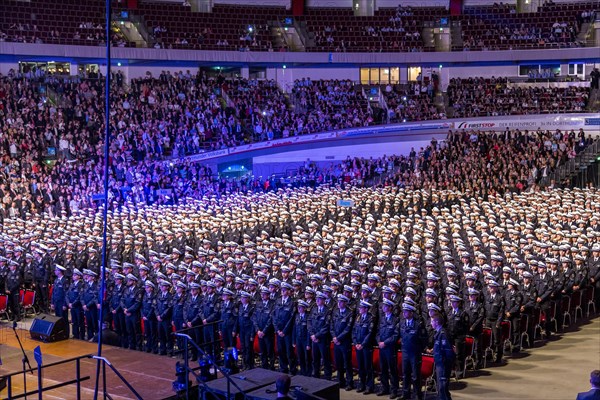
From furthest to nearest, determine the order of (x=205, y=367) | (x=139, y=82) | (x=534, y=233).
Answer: (x=139, y=82)
(x=534, y=233)
(x=205, y=367)

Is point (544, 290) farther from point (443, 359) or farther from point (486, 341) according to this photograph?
point (443, 359)

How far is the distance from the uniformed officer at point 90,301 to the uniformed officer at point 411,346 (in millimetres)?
7432

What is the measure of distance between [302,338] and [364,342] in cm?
142

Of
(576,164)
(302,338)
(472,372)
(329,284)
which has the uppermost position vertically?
(576,164)

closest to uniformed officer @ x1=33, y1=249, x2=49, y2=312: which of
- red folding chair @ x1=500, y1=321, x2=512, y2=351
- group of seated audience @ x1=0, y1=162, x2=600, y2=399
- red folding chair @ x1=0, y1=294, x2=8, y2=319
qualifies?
group of seated audience @ x1=0, y1=162, x2=600, y2=399

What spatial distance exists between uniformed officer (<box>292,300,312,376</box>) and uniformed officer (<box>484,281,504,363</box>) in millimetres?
3661

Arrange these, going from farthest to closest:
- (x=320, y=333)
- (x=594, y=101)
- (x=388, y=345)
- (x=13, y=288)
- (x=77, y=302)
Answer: (x=594, y=101)
(x=13, y=288)
(x=77, y=302)
(x=320, y=333)
(x=388, y=345)

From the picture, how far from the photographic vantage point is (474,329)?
16.4 meters

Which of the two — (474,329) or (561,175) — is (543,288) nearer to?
(474,329)

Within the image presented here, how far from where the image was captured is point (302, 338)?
1620cm

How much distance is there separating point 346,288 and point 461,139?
92.6ft

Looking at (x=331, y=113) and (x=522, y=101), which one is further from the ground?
(x=522, y=101)

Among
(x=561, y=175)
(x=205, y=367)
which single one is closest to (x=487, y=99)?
(x=561, y=175)

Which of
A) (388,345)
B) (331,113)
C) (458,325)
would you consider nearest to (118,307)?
(388,345)
